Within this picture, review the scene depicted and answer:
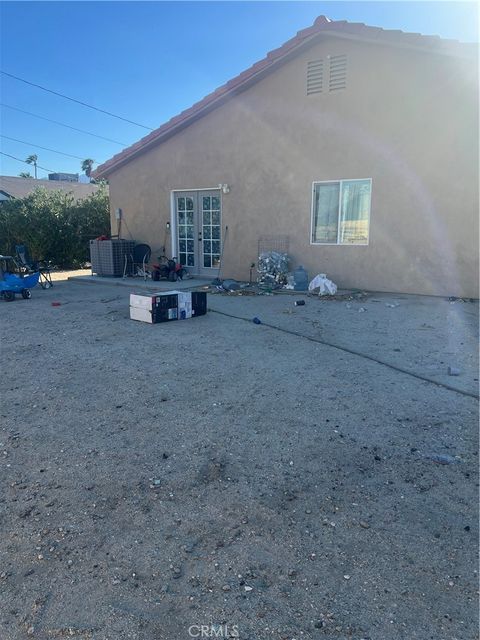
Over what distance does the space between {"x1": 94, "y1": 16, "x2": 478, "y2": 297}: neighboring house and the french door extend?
0.11ft

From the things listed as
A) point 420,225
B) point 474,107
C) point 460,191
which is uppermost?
point 474,107

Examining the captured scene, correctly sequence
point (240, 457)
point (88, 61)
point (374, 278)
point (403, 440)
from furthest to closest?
point (88, 61), point (374, 278), point (403, 440), point (240, 457)

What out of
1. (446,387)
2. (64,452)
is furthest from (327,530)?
(446,387)

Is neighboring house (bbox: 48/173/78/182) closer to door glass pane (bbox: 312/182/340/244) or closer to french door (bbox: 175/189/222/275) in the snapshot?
french door (bbox: 175/189/222/275)

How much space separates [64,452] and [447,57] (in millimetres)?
9676

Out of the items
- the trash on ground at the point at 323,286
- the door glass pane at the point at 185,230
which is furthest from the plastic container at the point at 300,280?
the door glass pane at the point at 185,230

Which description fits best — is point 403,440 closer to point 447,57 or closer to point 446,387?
point 446,387

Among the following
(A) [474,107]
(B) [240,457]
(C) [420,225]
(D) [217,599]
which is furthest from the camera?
(C) [420,225]

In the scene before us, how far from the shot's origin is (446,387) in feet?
14.3

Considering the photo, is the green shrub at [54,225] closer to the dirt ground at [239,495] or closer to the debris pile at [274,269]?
the debris pile at [274,269]

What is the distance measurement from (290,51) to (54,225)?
9694 millimetres

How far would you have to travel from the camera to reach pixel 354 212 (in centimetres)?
1007

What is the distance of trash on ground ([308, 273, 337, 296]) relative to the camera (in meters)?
9.75

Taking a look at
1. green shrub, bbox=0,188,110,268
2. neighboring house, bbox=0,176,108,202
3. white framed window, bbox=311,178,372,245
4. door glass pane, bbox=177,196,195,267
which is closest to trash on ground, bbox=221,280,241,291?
white framed window, bbox=311,178,372,245
